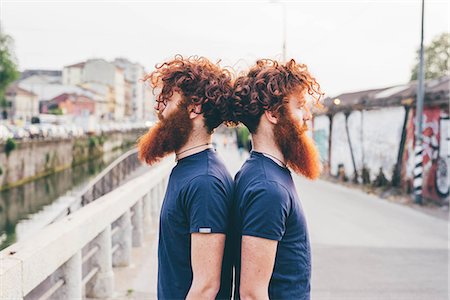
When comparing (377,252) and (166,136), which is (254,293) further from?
(377,252)

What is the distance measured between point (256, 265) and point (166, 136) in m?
0.61

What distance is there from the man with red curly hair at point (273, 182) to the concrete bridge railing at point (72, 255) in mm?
1270

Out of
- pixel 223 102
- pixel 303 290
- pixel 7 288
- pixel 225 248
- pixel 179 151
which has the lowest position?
pixel 7 288

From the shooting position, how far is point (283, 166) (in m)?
2.33

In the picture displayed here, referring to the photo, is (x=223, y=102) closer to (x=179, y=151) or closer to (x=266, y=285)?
(x=179, y=151)

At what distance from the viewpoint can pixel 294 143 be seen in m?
2.32

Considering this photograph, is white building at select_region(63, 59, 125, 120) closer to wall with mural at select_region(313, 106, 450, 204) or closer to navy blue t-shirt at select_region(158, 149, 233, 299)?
wall with mural at select_region(313, 106, 450, 204)

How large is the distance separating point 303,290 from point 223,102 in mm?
722

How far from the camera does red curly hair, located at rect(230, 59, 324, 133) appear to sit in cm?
227

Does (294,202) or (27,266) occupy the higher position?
(294,202)

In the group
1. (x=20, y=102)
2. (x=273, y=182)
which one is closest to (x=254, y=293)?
(x=273, y=182)

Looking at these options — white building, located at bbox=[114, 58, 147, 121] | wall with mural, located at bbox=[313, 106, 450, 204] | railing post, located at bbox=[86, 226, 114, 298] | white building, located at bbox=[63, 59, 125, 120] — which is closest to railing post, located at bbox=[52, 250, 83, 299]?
railing post, located at bbox=[86, 226, 114, 298]

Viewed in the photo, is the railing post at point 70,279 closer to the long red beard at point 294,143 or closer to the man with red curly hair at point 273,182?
the man with red curly hair at point 273,182

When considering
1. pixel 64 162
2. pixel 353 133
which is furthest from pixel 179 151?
pixel 64 162
